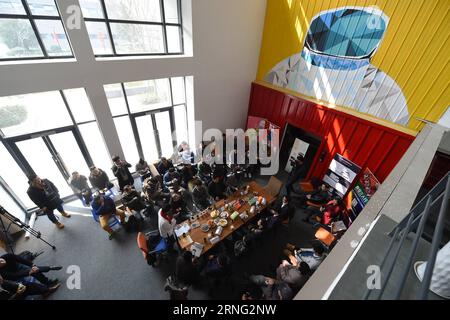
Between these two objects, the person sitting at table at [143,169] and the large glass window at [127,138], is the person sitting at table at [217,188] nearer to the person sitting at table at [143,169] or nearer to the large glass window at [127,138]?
the person sitting at table at [143,169]

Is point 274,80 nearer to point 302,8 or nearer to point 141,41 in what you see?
point 302,8

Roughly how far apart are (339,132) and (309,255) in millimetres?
3747

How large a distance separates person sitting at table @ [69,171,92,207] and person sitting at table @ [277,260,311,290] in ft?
17.5

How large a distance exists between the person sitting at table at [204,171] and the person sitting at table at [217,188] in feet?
2.28

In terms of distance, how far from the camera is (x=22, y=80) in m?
4.01

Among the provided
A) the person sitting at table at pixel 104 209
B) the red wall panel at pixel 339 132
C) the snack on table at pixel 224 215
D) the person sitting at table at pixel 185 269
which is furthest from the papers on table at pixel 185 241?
the red wall panel at pixel 339 132

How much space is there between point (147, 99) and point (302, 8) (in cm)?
562

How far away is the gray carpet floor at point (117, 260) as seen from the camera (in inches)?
161

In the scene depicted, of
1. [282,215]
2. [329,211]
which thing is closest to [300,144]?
[329,211]

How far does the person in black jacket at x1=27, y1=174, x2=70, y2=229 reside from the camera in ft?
15.2

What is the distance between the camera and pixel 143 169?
6312 mm

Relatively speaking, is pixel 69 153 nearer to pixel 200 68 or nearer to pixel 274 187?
pixel 200 68
